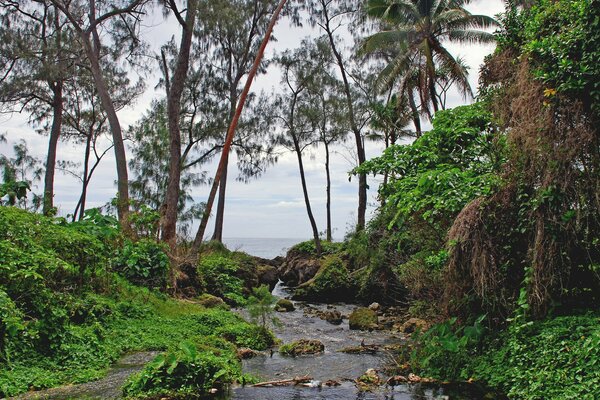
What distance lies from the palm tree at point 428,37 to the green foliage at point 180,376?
15.7m

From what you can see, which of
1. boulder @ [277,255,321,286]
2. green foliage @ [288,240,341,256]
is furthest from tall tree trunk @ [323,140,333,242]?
boulder @ [277,255,321,286]

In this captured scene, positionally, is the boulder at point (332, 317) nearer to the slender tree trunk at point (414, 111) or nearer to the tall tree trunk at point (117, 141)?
the tall tree trunk at point (117, 141)

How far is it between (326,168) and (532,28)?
23004 mm

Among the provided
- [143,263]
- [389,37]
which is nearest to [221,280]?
[143,263]

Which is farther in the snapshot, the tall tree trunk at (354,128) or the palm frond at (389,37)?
the tall tree trunk at (354,128)

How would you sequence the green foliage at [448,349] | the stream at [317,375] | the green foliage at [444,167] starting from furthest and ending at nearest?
the green foliage at [444,167], the green foliage at [448,349], the stream at [317,375]

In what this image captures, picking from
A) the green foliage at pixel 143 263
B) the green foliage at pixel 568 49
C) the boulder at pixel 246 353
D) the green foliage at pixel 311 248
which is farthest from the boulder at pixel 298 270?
the green foliage at pixel 568 49

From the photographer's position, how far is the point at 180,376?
20.9 feet

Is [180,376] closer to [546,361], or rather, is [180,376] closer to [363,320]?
[546,361]

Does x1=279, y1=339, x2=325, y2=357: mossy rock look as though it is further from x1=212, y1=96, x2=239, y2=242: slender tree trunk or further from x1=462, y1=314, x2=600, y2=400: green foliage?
x1=212, y1=96, x2=239, y2=242: slender tree trunk

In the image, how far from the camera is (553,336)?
6.44 meters

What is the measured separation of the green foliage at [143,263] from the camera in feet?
39.8

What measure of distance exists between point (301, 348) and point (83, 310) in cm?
409

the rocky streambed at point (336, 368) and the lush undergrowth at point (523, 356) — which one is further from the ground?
the lush undergrowth at point (523, 356)
